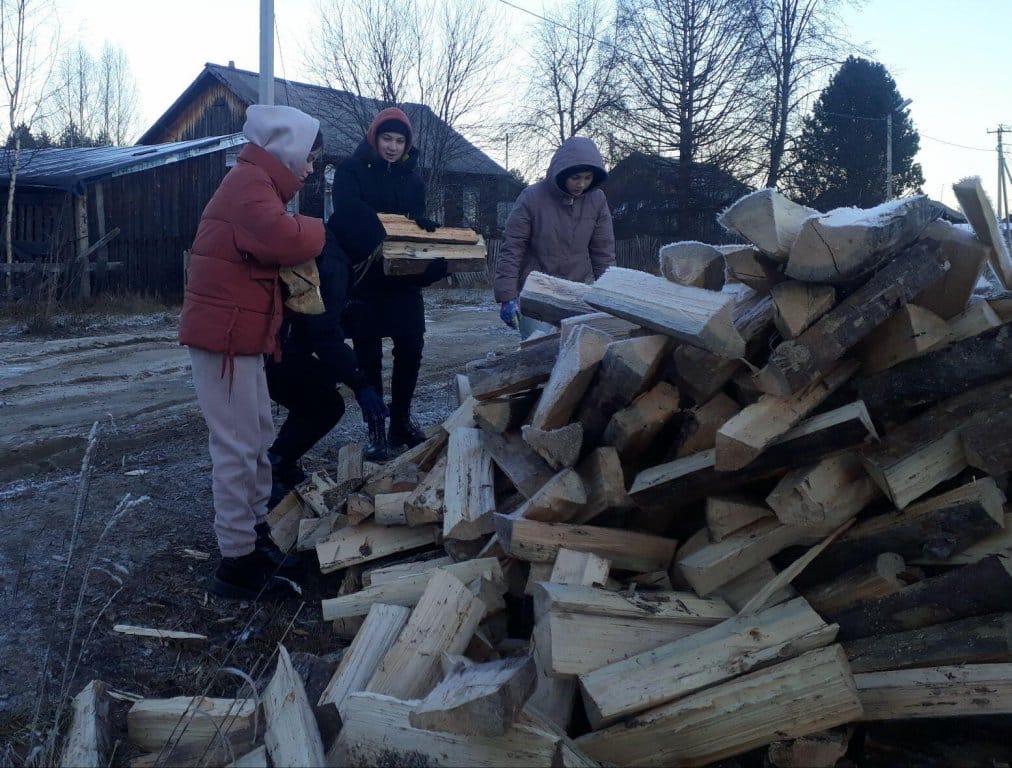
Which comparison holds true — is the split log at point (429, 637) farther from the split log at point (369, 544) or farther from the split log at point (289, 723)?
the split log at point (369, 544)

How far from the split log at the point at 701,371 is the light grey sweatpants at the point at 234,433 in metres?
1.68

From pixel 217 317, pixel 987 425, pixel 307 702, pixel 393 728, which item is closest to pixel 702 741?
pixel 393 728

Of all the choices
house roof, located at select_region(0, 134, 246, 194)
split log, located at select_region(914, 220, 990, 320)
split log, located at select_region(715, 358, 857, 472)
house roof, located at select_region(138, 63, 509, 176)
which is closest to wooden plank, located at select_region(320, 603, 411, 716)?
split log, located at select_region(715, 358, 857, 472)

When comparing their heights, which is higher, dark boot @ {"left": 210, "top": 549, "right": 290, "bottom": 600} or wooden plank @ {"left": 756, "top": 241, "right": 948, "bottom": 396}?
wooden plank @ {"left": 756, "top": 241, "right": 948, "bottom": 396}

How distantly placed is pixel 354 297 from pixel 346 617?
2329 millimetres

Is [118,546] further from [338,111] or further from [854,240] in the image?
[338,111]

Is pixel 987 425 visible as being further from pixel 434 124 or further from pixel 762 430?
pixel 434 124

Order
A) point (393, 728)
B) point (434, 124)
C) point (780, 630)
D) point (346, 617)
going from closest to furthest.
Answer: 1. point (393, 728)
2. point (780, 630)
3. point (346, 617)
4. point (434, 124)

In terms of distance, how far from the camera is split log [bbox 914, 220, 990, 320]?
8.05 feet

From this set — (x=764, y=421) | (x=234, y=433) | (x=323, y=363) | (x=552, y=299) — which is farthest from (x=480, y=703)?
(x=323, y=363)

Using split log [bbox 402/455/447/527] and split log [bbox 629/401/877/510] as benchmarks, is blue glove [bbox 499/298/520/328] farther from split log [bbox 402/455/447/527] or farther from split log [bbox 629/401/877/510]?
split log [bbox 629/401/877/510]

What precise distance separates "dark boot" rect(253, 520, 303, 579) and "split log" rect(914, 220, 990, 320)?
2612 millimetres

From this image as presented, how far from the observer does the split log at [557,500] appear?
2.71 meters

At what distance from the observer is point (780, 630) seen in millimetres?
2320
